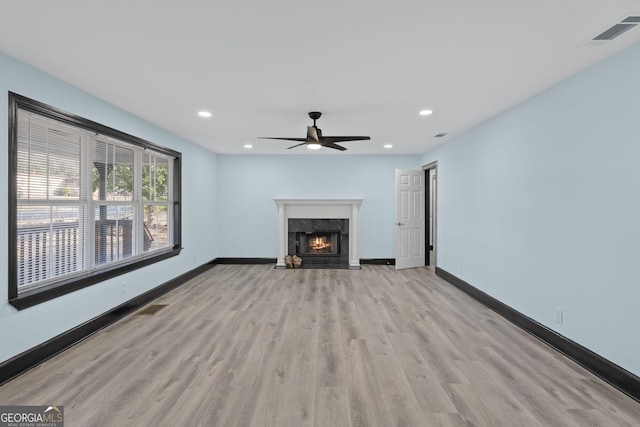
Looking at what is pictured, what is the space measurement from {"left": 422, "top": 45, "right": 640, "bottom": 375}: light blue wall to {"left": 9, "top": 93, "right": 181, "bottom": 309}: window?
15.1ft

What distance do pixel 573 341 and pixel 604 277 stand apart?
0.68 meters

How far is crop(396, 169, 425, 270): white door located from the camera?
21.1 ft

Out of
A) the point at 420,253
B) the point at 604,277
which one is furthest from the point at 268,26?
the point at 420,253

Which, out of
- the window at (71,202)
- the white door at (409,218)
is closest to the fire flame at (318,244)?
the white door at (409,218)

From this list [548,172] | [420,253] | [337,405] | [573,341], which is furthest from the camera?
[420,253]

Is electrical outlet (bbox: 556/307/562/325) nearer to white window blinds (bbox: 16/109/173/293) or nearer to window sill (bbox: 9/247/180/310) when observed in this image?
window sill (bbox: 9/247/180/310)

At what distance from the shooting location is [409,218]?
6.53 meters

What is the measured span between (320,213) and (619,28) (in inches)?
210

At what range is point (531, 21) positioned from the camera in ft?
6.25

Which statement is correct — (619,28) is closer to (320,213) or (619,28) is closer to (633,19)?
(633,19)

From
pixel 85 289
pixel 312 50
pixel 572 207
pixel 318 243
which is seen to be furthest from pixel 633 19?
pixel 318 243

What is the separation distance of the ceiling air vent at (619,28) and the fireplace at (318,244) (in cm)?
510

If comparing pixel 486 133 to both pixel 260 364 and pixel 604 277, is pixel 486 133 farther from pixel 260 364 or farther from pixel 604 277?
pixel 260 364

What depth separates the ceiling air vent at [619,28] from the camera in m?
1.88
